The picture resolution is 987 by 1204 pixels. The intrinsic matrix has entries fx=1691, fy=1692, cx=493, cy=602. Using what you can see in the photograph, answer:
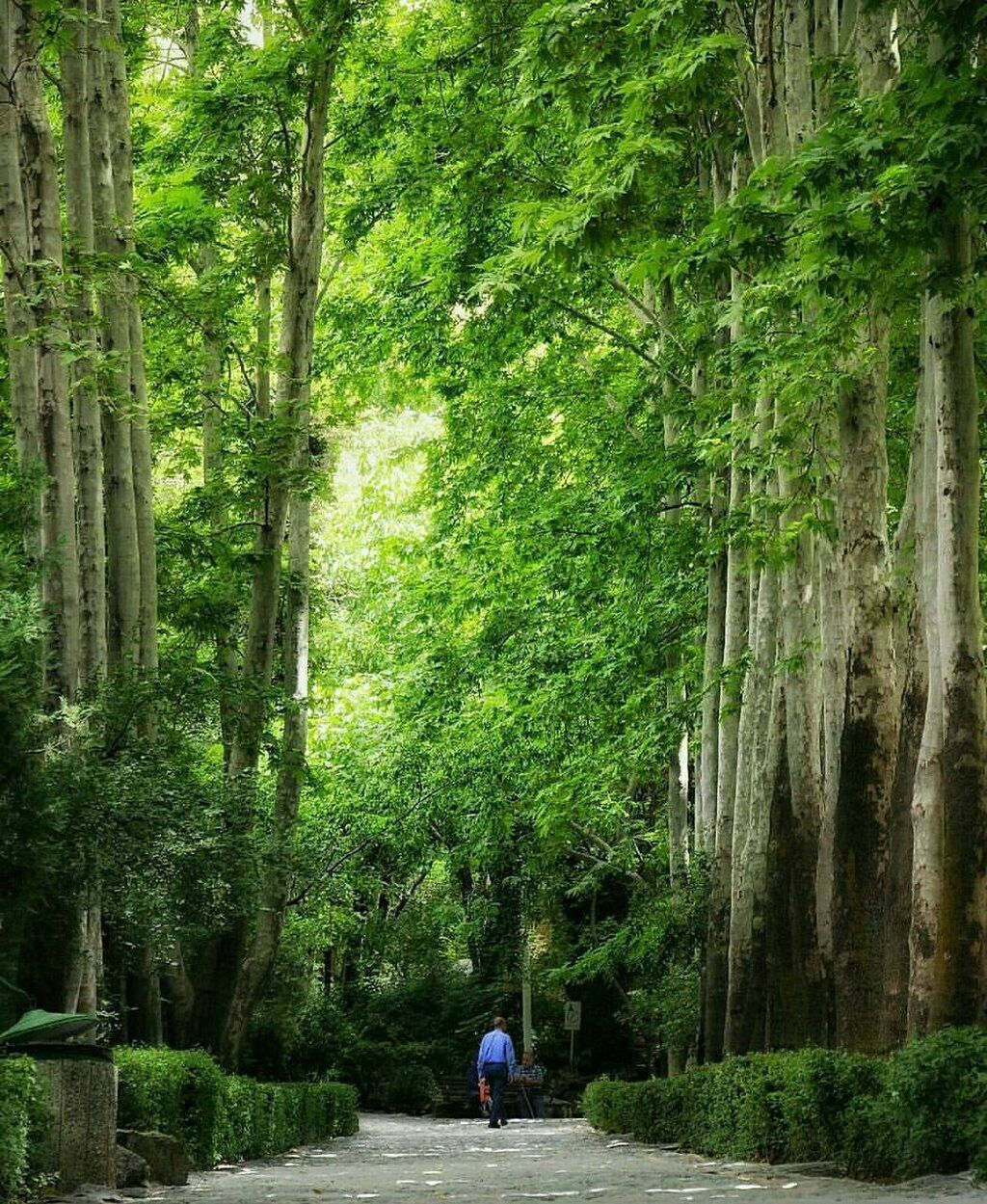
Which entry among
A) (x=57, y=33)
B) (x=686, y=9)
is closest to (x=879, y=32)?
(x=686, y=9)

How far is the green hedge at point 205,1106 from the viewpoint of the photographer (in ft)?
40.5

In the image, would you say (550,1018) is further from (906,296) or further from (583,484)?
(906,296)

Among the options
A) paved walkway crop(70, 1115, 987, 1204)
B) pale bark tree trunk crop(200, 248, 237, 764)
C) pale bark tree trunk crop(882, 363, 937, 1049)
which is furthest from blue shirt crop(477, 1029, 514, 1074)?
pale bark tree trunk crop(882, 363, 937, 1049)

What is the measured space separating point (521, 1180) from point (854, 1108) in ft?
9.57

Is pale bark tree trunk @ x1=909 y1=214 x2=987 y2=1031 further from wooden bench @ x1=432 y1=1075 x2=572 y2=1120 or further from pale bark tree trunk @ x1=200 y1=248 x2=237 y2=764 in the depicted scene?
wooden bench @ x1=432 y1=1075 x2=572 y2=1120

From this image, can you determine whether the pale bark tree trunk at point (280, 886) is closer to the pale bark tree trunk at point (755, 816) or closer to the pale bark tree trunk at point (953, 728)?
the pale bark tree trunk at point (755, 816)

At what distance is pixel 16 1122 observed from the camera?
8078 millimetres

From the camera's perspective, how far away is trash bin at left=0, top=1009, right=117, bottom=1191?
9.50 m

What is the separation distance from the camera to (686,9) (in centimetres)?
1313

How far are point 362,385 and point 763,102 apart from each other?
12042 millimetres

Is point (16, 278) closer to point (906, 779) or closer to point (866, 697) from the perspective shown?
point (866, 697)

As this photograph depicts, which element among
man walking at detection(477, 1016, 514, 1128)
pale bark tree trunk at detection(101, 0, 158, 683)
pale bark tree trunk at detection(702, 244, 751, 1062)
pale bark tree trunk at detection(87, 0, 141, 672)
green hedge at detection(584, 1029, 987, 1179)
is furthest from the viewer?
man walking at detection(477, 1016, 514, 1128)

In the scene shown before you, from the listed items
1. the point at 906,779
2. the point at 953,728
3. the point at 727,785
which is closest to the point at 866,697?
the point at 906,779

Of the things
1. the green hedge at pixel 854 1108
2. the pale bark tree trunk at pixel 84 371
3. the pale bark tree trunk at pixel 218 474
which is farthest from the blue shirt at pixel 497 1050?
the pale bark tree trunk at pixel 84 371
